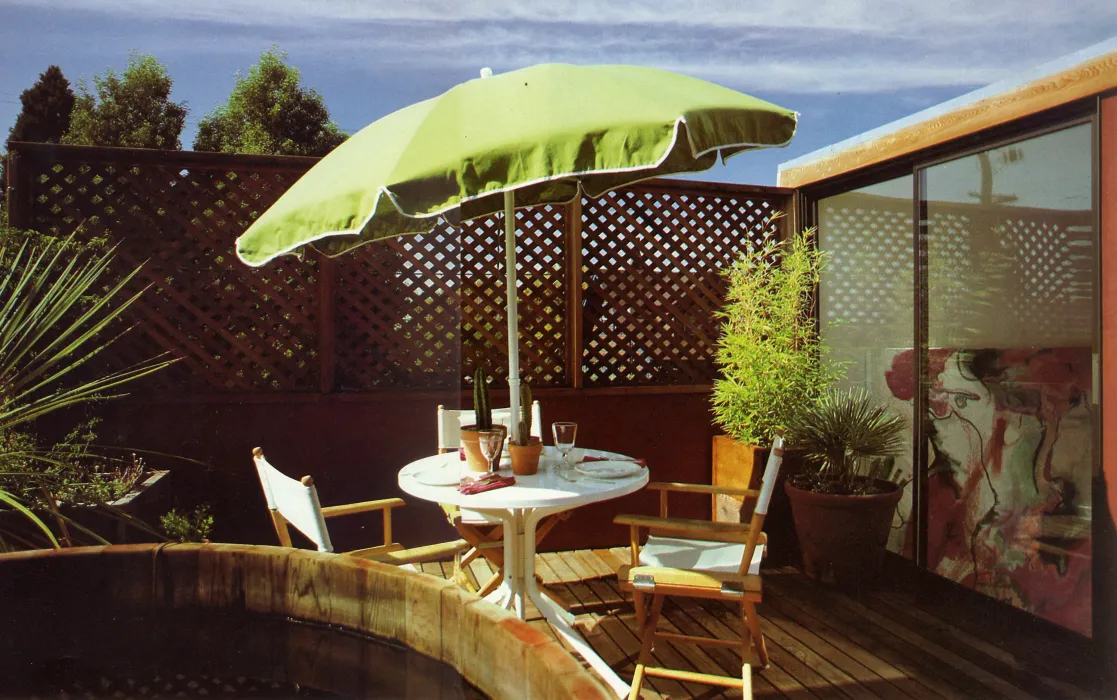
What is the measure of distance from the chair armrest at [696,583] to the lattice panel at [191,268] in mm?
2030

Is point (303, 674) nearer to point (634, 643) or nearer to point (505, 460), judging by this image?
point (505, 460)

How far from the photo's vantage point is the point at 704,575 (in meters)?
1.98

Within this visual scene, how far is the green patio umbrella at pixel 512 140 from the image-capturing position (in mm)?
1608

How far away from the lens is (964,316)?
9.36ft

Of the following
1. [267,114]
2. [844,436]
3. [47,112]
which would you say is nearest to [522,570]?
[844,436]

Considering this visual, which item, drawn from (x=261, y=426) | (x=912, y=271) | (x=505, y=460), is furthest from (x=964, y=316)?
(x=261, y=426)

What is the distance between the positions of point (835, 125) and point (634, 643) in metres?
2.63

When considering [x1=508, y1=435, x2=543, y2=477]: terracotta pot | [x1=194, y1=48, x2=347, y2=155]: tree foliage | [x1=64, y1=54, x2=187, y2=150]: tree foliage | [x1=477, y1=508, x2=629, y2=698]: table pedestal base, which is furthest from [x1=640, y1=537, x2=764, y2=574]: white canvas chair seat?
[x1=194, y1=48, x2=347, y2=155]: tree foliage

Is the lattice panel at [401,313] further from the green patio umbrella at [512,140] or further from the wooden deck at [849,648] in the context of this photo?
the green patio umbrella at [512,140]

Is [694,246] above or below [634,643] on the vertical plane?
above

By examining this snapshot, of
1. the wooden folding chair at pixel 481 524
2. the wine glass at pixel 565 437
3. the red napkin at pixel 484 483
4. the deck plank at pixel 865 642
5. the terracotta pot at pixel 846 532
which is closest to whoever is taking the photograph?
the red napkin at pixel 484 483

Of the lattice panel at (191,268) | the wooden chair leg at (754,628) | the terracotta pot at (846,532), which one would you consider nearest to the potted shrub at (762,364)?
the terracotta pot at (846,532)

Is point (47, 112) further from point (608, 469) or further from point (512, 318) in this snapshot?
point (608, 469)

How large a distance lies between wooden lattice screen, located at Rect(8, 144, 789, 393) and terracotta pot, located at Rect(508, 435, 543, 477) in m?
1.26
